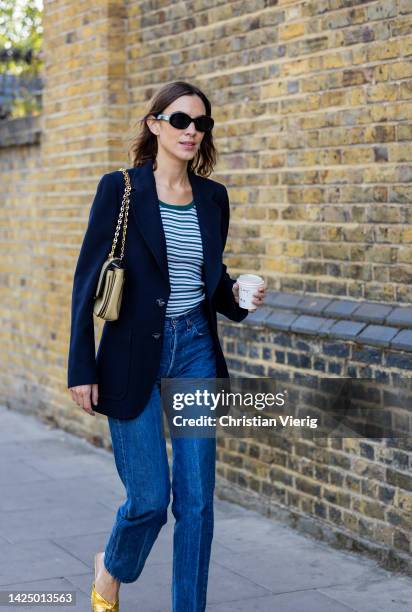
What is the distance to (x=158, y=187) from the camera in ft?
14.8

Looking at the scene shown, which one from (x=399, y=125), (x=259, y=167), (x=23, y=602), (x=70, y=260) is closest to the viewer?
(x=23, y=602)

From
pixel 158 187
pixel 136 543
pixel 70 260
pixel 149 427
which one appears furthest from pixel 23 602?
pixel 70 260

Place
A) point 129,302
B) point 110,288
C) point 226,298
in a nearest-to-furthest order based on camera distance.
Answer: point 110,288 → point 129,302 → point 226,298

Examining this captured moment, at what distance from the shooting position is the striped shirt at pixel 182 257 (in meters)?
4.35

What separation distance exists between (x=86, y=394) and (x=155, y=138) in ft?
3.42

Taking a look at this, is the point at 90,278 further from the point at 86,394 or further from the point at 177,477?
the point at 177,477

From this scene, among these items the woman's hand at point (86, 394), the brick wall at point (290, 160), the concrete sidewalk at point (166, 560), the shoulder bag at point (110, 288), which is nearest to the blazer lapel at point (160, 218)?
the shoulder bag at point (110, 288)

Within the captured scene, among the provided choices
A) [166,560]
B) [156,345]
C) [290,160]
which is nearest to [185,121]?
[156,345]

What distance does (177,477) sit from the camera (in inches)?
168

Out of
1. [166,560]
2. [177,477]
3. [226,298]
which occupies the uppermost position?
[226,298]

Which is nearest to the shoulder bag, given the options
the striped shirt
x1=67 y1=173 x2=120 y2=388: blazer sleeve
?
x1=67 y1=173 x2=120 y2=388: blazer sleeve

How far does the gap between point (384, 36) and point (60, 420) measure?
15.2ft

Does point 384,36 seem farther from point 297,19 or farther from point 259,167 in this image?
point 259,167

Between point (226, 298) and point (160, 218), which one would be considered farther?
point (226, 298)
